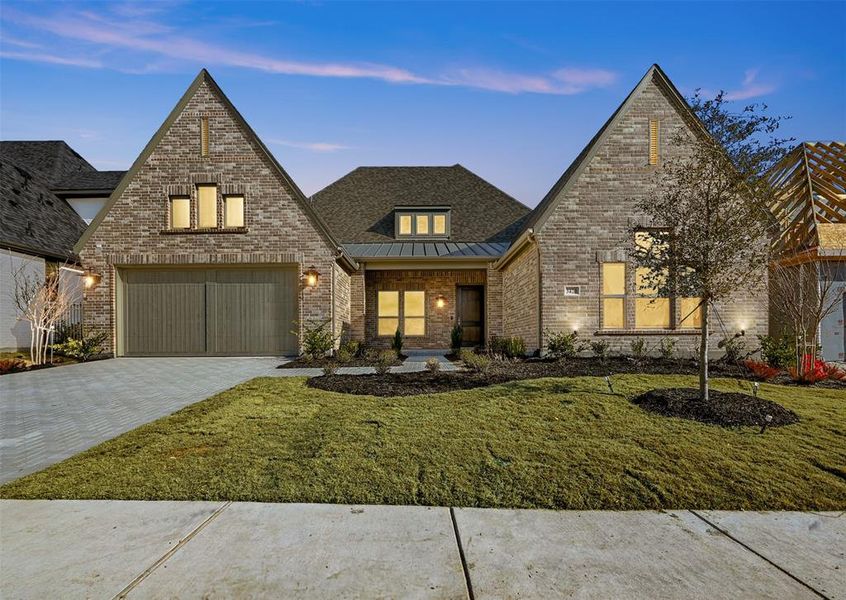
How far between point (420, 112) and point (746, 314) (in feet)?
42.8

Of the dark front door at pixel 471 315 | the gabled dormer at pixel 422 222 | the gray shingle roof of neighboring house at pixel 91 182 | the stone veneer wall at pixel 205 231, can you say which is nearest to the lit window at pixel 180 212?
the stone veneer wall at pixel 205 231

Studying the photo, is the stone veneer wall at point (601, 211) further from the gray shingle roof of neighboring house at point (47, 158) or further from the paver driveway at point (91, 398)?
the gray shingle roof of neighboring house at point (47, 158)

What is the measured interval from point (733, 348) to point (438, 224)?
37.0 feet

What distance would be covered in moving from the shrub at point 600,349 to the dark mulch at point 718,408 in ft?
15.5

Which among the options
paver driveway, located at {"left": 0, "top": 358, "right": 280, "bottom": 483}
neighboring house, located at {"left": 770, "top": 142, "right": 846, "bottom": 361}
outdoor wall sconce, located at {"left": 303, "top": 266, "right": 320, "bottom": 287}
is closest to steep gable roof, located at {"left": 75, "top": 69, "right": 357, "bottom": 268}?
outdoor wall sconce, located at {"left": 303, "top": 266, "right": 320, "bottom": 287}

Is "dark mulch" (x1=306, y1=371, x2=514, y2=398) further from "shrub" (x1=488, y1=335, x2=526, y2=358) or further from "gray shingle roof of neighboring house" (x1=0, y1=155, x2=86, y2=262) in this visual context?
"gray shingle roof of neighboring house" (x1=0, y1=155, x2=86, y2=262)

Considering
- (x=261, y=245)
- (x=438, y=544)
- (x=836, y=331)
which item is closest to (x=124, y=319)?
(x=261, y=245)

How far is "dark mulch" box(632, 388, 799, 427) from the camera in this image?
5.38 metres

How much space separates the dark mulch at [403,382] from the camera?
303 inches

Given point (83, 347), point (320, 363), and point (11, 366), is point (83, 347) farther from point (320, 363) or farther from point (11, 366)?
point (320, 363)

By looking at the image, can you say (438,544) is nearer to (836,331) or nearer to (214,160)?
(214,160)

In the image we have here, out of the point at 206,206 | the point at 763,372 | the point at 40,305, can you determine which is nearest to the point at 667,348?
the point at 763,372

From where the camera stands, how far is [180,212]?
1345 cm

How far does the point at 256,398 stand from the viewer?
23.1 ft
